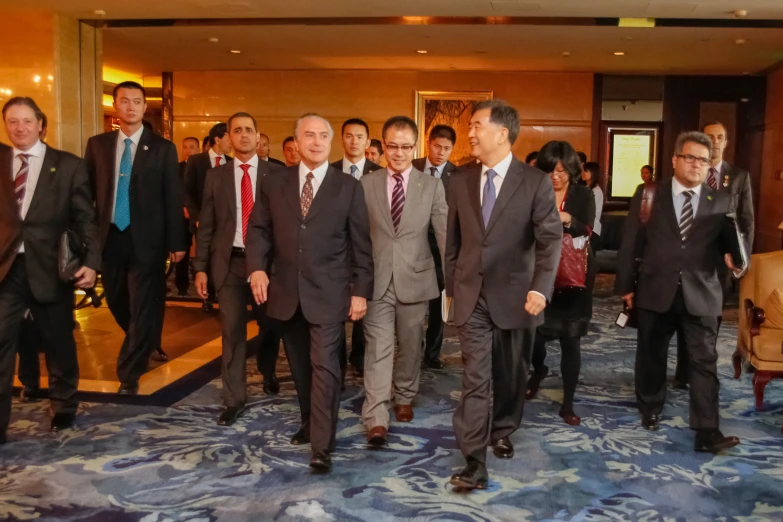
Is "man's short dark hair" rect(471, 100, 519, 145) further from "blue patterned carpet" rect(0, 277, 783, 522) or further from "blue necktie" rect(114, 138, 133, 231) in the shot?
"blue necktie" rect(114, 138, 133, 231)

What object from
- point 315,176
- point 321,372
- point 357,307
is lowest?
point 321,372

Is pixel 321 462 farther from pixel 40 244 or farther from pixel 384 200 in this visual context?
pixel 40 244

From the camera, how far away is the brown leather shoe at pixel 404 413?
4.45 m

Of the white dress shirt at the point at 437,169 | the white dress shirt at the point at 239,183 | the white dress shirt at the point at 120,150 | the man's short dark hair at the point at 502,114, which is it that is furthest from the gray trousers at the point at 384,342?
the white dress shirt at the point at 120,150

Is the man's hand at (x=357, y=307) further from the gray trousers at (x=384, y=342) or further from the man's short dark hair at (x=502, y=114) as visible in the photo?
the man's short dark hair at (x=502, y=114)

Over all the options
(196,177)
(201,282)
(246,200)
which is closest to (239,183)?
(246,200)

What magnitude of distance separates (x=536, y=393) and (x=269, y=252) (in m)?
2.16

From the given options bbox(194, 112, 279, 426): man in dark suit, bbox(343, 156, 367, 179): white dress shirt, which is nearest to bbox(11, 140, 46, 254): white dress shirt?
bbox(194, 112, 279, 426): man in dark suit

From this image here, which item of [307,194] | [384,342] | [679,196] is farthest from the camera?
[384,342]

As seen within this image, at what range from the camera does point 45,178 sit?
409 centimetres

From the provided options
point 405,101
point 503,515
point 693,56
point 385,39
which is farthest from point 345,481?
point 405,101

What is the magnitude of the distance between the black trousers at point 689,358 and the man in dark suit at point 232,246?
2190mm

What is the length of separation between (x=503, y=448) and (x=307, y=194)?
62.8 inches

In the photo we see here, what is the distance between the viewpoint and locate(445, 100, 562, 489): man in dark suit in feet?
11.2
